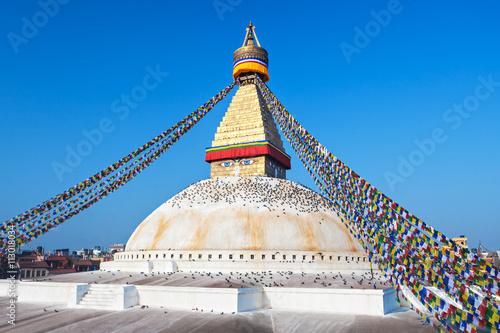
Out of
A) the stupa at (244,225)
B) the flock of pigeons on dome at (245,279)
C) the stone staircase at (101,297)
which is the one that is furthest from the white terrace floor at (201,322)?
the stupa at (244,225)

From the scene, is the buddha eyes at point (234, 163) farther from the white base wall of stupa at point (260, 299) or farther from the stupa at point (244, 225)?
the white base wall of stupa at point (260, 299)

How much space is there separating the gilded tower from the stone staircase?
10.9 metres

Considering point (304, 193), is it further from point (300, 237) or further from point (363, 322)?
point (363, 322)

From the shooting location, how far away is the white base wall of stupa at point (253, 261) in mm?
16797

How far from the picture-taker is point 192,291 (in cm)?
1332

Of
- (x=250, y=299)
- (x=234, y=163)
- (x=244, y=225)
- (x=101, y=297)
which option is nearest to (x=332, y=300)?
(x=250, y=299)

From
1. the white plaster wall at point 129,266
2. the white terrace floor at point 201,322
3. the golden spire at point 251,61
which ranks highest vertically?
the golden spire at point 251,61

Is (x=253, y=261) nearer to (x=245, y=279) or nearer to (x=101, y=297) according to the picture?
(x=245, y=279)

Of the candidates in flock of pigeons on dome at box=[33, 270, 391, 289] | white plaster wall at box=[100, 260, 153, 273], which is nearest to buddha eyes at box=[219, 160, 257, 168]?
white plaster wall at box=[100, 260, 153, 273]

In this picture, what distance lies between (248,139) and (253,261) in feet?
29.9

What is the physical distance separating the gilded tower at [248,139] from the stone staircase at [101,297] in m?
10.9

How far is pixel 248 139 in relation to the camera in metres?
23.9

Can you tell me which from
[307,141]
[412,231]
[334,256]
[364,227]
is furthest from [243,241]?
[412,231]

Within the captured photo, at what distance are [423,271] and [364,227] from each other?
2.43 m
